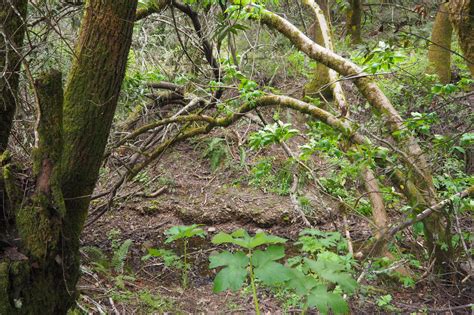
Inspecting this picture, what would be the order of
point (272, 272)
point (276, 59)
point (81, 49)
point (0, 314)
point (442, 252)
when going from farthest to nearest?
point (276, 59) < point (442, 252) < point (81, 49) < point (0, 314) < point (272, 272)

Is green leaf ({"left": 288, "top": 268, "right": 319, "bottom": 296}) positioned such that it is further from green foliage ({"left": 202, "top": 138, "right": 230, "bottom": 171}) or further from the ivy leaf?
green foliage ({"left": 202, "top": 138, "right": 230, "bottom": 171})

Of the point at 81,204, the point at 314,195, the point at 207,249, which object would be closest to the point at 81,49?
the point at 81,204

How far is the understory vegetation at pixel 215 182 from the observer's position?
8.52 feet

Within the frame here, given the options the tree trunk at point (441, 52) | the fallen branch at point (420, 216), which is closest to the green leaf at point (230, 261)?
the fallen branch at point (420, 216)

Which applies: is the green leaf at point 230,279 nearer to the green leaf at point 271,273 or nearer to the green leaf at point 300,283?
the green leaf at point 271,273

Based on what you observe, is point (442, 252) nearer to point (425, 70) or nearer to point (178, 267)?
point (178, 267)

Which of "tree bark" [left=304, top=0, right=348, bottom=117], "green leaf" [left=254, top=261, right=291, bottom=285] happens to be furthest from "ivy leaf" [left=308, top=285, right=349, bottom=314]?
"tree bark" [left=304, top=0, right=348, bottom=117]

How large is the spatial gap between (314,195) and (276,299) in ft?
8.65

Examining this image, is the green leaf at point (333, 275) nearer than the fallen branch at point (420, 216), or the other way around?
the green leaf at point (333, 275)

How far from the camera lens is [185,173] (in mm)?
7758

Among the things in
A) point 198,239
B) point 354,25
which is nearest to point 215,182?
point 198,239

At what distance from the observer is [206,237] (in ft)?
20.3

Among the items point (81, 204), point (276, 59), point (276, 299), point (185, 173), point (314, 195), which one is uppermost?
point (276, 59)

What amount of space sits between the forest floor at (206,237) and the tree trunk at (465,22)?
67.2 inches
